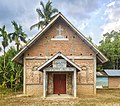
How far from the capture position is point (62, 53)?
22.7 metres

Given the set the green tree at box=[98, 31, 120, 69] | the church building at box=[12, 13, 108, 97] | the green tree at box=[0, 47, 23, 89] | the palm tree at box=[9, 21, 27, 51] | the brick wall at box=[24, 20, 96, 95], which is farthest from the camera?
the green tree at box=[98, 31, 120, 69]

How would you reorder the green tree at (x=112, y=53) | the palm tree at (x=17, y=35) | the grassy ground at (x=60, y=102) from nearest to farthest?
the grassy ground at (x=60, y=102) → the palm tree at (x=17, y=35) → the green tree at (x=112, y=53)

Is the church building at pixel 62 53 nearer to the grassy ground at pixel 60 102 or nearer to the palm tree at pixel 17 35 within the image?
the grassy ground at pixel 60 102

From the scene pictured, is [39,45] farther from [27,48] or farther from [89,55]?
[89,55]

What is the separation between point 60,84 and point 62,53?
318cm

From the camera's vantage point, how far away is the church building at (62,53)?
2269cm

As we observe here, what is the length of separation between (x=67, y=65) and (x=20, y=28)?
24418mm

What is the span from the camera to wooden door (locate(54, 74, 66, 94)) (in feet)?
75.7

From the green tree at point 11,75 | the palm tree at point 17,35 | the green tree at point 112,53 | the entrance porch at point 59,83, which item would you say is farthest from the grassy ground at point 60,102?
the green tree at point 112,53

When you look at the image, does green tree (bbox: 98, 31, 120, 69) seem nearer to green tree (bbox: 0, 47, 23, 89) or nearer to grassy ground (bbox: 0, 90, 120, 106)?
green tree (bbox: 0, 47, 23, 89)

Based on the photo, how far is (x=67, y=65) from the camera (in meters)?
20.8

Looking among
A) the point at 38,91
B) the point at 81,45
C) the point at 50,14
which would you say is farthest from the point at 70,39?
the point at 50,14

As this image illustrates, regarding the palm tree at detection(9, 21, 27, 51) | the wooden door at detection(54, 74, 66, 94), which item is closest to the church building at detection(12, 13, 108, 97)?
the wooden door at detection(54, 74, 66, 94)

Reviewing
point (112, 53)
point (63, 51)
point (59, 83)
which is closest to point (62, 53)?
point (63, 51)
